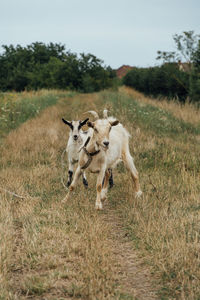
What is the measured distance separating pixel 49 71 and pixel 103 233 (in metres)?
36.6

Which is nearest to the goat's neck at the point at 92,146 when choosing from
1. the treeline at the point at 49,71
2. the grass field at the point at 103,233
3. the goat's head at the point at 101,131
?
the goat's head at the point at 101,131

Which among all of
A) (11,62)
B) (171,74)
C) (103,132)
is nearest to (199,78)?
(171,74)

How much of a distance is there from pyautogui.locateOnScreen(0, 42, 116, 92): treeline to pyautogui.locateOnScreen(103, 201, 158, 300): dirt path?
102ft

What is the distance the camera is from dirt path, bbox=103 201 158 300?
3.34 meters

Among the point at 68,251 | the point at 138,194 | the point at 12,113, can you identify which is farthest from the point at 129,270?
the point at 12,113

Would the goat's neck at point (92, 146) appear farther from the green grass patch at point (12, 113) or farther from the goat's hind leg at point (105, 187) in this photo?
the green grass patch at point (12, 113)

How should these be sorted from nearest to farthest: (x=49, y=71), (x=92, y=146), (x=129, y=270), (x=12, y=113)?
(x=129, y=270)
(x=92, y=146)
(x=12, y=113)
(x=49, y=71)

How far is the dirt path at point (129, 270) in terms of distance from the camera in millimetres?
3342

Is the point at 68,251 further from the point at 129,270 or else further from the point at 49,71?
the point at 49,71

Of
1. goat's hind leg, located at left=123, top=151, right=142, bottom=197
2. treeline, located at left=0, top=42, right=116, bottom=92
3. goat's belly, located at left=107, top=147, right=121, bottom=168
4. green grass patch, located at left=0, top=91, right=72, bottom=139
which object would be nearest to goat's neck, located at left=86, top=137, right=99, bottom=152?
goat's belly, located at left=107, top=147, right=121, bottom=168

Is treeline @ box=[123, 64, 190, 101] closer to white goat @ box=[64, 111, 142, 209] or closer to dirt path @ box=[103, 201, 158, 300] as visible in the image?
white goat @ box=[64, 111, 142, 209]

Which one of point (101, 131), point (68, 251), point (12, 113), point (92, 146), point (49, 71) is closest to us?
point (68, 251)

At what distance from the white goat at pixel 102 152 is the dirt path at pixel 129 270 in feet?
3.58

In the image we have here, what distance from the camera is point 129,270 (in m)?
3.83
